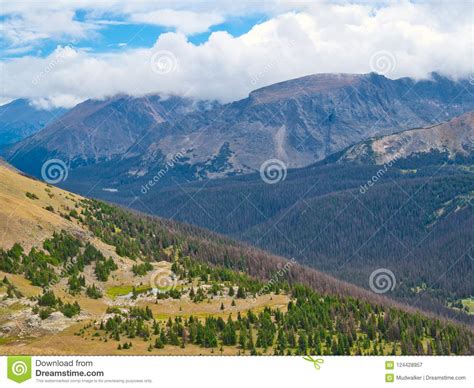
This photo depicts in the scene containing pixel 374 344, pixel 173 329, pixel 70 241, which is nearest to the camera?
pixel 173 329

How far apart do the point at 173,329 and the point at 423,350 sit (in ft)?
181

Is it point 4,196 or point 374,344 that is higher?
point 4,196

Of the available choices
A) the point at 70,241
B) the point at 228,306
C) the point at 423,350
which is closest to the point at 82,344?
the point at 228,306

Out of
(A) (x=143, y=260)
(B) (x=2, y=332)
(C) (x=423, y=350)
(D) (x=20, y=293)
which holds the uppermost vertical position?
(A) (x=143, y=260)

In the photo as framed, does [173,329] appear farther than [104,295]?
No

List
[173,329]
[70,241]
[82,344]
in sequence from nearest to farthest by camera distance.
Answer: [82,344] < [173,329] < [70,241]

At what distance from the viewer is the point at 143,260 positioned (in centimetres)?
19188

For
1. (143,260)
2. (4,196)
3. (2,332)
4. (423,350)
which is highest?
(4,196)

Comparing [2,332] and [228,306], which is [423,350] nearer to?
[228,306]

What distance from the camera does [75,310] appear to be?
141 metres

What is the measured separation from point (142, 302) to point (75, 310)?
66.8ft

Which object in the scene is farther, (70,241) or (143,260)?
(143,260)
